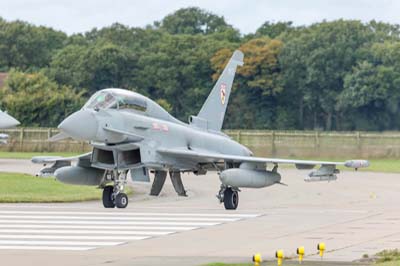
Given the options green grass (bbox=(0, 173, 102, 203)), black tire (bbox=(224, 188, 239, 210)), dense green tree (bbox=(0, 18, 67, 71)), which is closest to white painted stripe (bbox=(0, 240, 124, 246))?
black tire (bbox=(224, 188, 239, 210))

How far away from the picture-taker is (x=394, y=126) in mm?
55969

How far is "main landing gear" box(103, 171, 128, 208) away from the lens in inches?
1000

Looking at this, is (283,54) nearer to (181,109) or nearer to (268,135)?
(181,109)

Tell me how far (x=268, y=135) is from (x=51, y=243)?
125 ft

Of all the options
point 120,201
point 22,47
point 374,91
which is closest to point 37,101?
point 374,91

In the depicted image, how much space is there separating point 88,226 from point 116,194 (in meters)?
4.61

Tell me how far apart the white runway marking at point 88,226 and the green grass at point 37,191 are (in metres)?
4.49

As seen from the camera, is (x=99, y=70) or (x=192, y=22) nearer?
(x=99, y=70)

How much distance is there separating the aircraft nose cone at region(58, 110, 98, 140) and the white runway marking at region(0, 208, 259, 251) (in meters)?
1.58

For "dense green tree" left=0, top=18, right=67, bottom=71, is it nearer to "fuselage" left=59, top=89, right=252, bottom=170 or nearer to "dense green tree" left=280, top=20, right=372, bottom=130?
"dense green tree" left=280, top=20, right=372, bottom=130

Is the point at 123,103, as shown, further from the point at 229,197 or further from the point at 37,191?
the point at 37,191

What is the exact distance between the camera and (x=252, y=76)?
3103 inches

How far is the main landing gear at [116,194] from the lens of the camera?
25.4m

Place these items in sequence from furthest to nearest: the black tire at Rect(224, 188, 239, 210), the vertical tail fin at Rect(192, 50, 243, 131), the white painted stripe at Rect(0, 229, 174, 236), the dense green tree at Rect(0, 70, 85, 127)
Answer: the dense green tree at Rect(0, 70, 85, 127)
the vertical tail fin at Rect(192, 50, 243, 131)
the black tire at Rect(224, 188, 239, 210)
the white painted stripe at Rect(0, 229, 174, 236)
